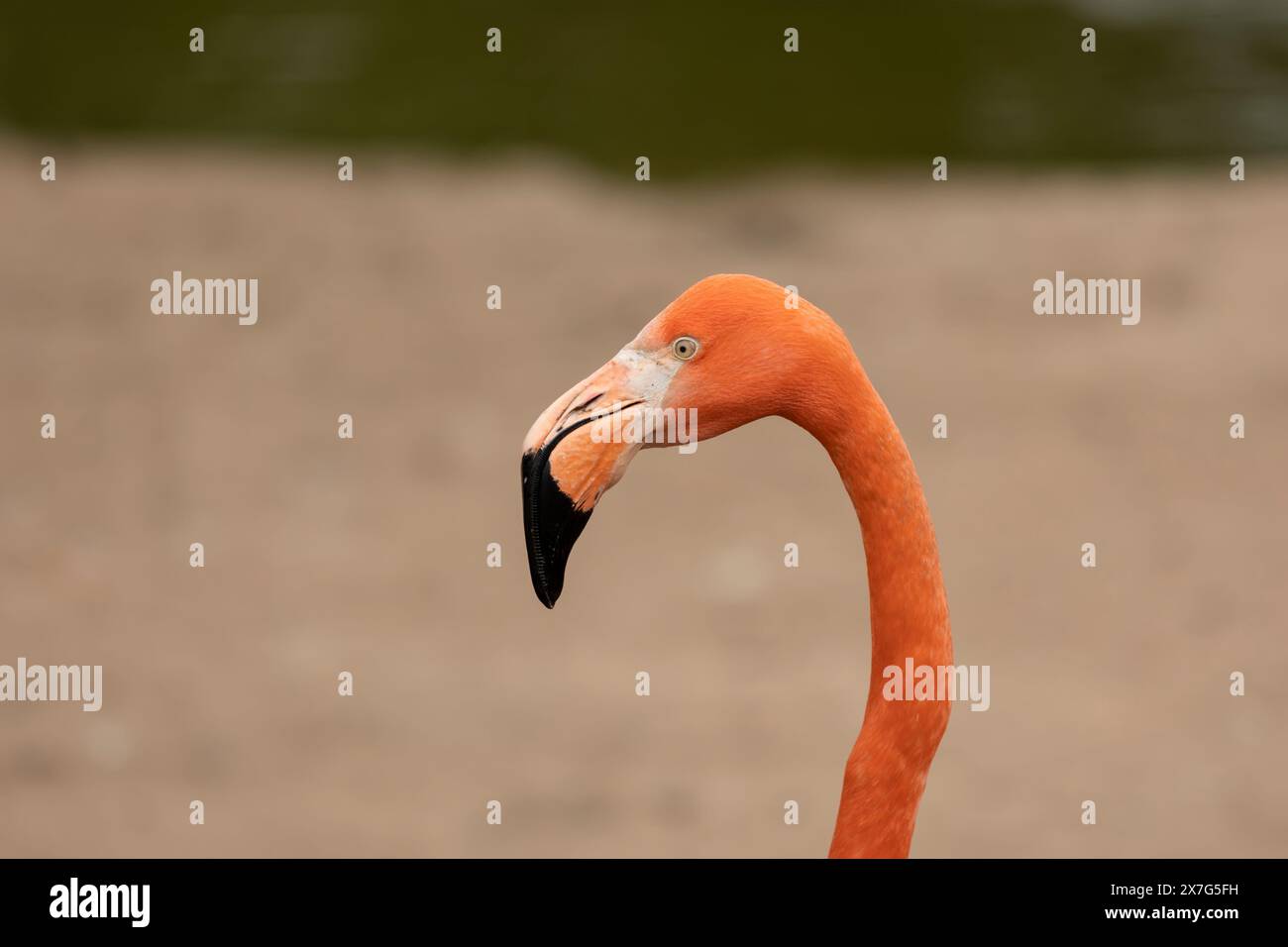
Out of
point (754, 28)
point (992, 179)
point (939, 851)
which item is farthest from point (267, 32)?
point (939, 851)

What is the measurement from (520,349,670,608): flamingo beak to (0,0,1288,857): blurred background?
3.71 m

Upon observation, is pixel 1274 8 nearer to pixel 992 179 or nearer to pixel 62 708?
pixel 992 179

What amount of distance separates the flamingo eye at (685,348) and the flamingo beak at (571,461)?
48mm

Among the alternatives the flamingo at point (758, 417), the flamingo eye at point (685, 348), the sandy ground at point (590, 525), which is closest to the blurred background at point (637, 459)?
the sandy ground at point (590, 525)

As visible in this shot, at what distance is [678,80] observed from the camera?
12109 mm

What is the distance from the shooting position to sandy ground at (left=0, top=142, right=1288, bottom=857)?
6.49 m

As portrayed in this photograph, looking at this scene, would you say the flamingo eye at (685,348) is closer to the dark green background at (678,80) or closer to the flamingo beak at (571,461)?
the flamingo beak at (571,461)

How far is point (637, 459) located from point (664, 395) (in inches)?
285
